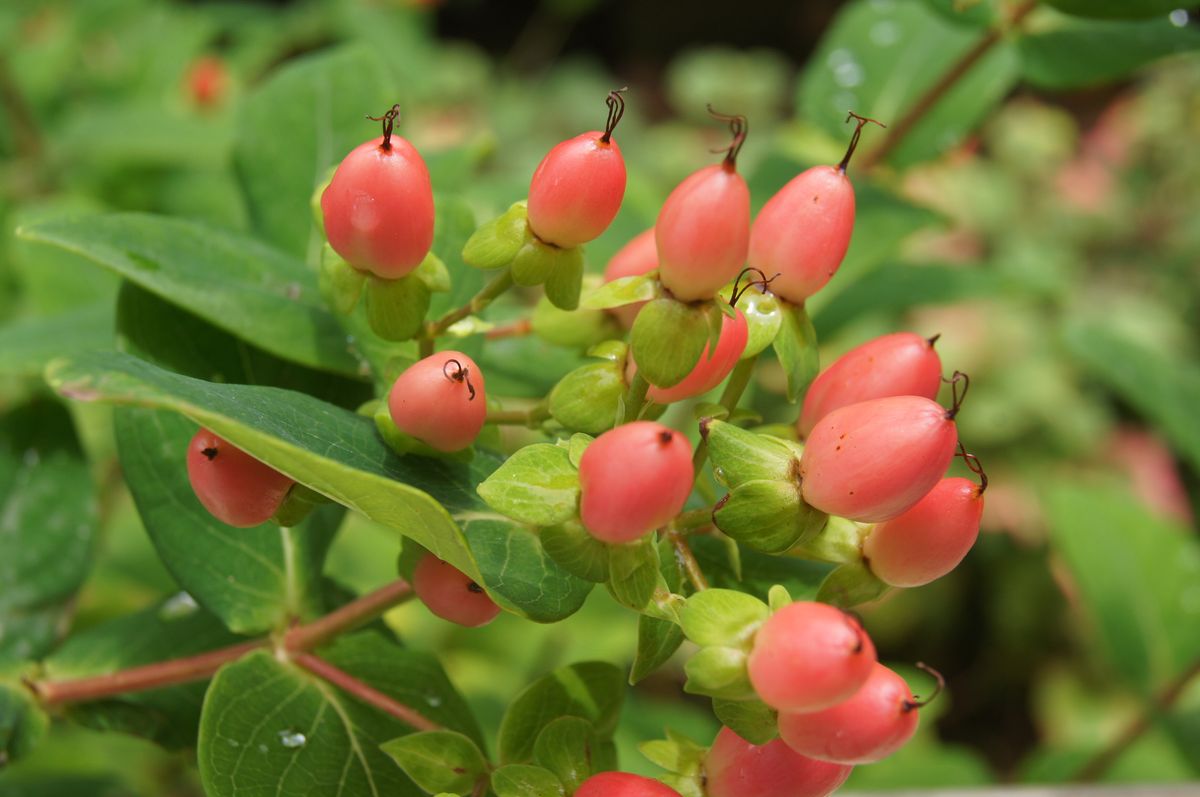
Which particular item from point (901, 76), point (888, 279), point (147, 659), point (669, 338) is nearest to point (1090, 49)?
point (901, 76)

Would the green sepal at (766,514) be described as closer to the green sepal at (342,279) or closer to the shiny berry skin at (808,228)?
the shiny berry skin at (808,228)

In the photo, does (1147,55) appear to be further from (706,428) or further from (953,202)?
(953,202)

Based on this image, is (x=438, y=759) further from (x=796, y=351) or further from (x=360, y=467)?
(x=796, y=351)

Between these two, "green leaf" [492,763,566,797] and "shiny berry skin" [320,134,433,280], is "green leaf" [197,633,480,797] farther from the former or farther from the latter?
"shiny berry skin" [320,134,433,280]

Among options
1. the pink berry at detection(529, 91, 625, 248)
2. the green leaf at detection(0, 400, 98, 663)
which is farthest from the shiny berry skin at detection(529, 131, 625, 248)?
the green leaf at detection(0, 400, 98, 663)

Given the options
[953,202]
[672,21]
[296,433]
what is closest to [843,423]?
[296,433]

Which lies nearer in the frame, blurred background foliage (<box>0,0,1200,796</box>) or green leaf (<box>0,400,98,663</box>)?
green leaf (<box>0,400,98,663</box>)
